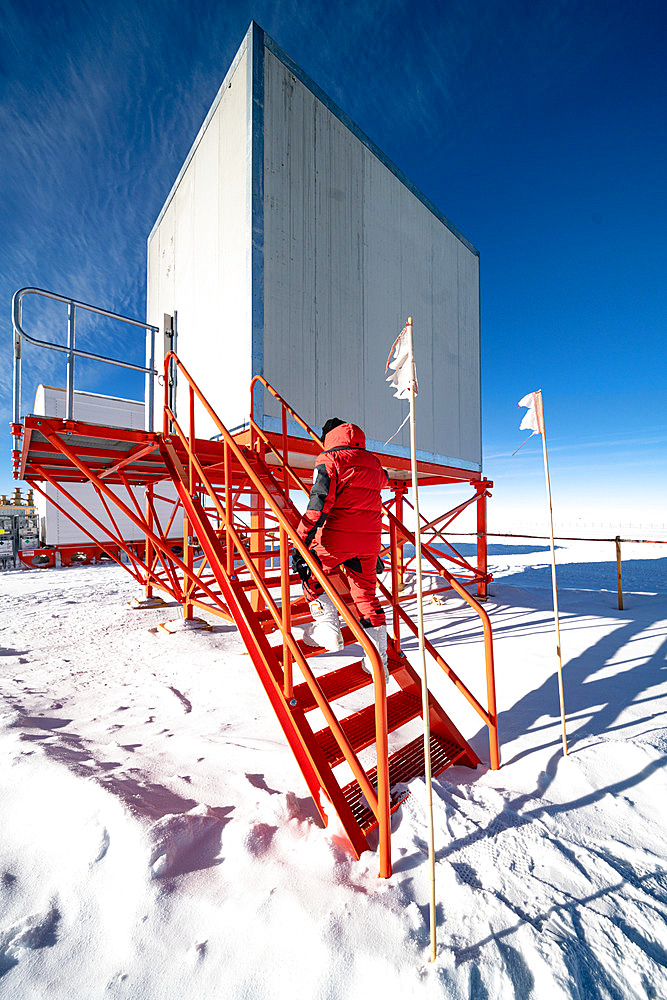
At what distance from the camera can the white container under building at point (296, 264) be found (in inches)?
211

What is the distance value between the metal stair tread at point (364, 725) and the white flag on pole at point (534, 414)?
2.22 metres

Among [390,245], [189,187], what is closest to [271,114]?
[189,187]

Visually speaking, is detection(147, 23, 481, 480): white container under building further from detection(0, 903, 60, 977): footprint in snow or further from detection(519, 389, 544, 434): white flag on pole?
detection(0, 903, 60, 977): footprint in snow

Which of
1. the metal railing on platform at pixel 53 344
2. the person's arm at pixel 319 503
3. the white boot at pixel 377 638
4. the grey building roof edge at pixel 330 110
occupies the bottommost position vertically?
the white boot at pixel 377 638

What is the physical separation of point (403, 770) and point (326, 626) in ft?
3.05

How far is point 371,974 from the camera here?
140 centimetres

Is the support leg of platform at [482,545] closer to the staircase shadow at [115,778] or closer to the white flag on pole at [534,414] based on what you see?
the white flag on pole at [534,414]

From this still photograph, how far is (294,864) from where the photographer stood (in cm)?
182

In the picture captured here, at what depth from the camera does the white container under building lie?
211 inches

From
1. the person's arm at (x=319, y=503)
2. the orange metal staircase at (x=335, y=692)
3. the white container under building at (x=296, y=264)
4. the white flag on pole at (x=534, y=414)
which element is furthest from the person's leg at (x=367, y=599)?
the white container under building at (x=296, y=264)

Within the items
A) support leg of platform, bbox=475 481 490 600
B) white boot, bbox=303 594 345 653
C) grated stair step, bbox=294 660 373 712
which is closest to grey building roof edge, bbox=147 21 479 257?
support leg of platform, bbox=475 481 490 600

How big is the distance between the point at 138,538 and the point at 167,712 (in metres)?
11.9

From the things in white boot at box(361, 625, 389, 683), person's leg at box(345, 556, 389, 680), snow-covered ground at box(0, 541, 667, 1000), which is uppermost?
person's leg at box(345, 556, 389, 680)

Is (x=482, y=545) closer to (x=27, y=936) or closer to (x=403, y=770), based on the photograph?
(x=403, y=770)
